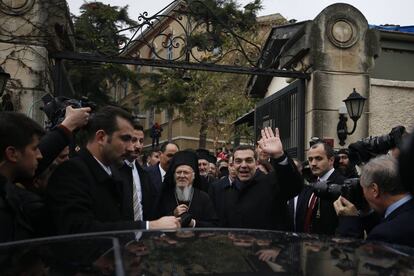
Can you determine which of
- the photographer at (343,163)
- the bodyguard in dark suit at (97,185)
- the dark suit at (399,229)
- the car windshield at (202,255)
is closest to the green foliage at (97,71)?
the photographer at (343,163)

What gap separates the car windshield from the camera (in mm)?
1364

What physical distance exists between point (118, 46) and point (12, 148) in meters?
6.01

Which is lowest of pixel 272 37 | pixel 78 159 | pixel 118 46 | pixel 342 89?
pixel 78 159

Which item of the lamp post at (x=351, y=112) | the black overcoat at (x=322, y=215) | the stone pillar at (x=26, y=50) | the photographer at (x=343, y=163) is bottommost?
the black overcoat at (x=322, y=215)

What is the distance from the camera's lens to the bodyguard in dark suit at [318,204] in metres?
4.88

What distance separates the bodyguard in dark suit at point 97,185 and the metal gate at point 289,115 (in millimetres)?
5663

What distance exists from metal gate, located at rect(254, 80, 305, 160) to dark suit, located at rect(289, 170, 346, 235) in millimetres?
3371

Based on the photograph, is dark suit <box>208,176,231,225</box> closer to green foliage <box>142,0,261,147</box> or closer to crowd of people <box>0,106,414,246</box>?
crowd of people <box>0,106,414,246</box>

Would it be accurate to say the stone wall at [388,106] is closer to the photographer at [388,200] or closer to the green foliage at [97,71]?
the photographer at [388,200]

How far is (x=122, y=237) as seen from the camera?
1710 mm

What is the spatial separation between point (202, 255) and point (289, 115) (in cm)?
791

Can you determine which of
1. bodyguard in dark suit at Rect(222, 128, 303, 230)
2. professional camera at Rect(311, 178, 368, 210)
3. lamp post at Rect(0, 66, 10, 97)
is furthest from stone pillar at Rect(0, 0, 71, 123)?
professional camera at Rect(311, 178, 368, 210)

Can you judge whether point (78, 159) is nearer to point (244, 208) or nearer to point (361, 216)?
point (361, 216)

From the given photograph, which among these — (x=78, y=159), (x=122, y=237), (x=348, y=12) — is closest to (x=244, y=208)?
(x=78, y=159)
